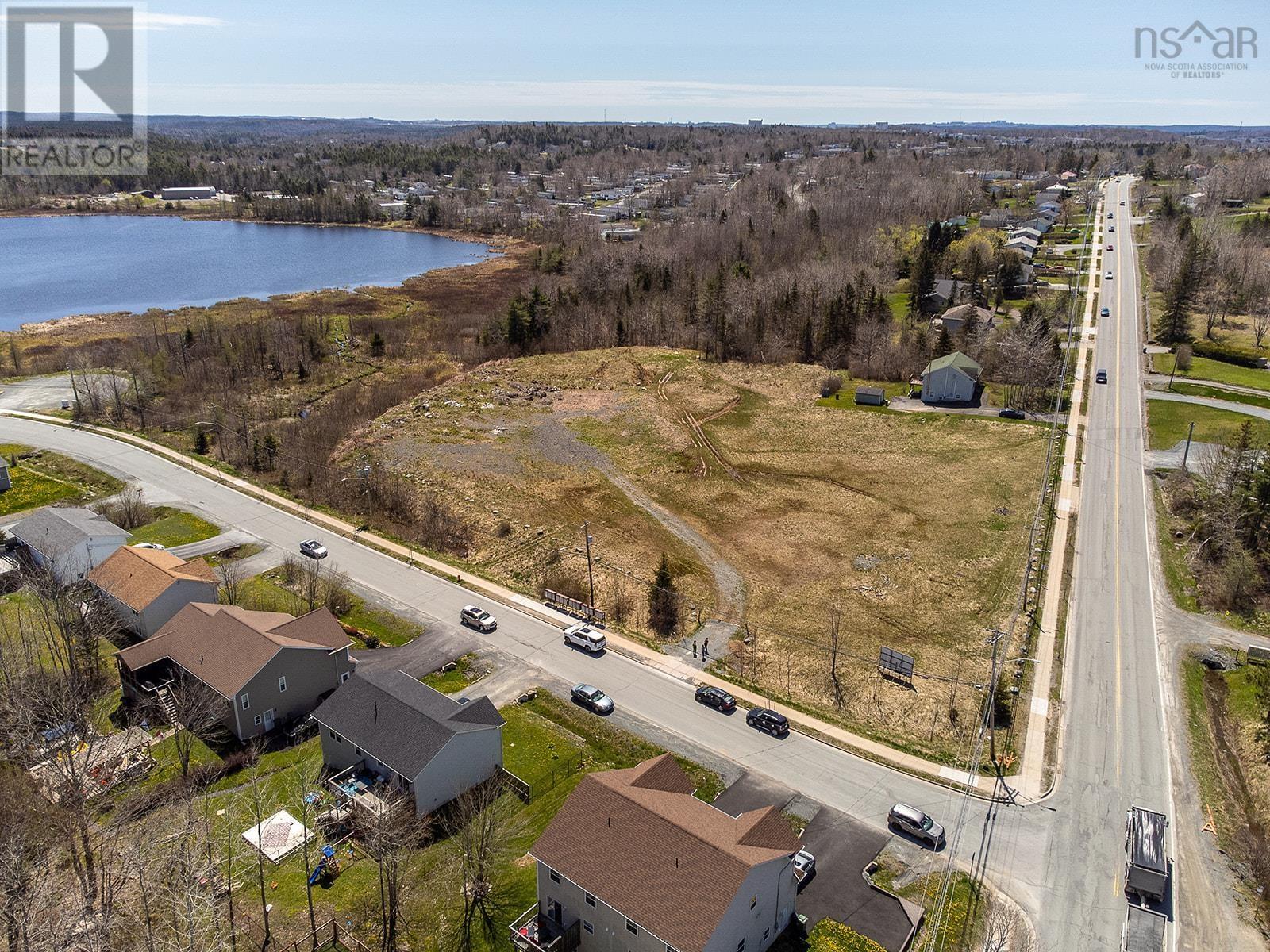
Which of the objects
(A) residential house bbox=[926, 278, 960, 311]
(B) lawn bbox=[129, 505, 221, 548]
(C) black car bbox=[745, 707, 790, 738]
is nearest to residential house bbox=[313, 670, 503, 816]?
(C) black car bbox=[745, 707, 790, 738]

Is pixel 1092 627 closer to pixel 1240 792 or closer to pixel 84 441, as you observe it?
pixel 1240 792

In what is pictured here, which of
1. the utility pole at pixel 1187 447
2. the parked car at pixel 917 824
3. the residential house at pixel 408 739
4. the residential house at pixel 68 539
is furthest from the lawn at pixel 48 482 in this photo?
the utility pole at pixel 1187 447

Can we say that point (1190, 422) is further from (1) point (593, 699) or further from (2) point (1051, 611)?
(1) point (593, 699)

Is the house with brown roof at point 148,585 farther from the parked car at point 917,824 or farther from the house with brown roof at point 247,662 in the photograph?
the parked car at point 917,824

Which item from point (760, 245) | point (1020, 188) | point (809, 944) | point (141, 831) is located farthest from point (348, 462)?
point (1020, 188)

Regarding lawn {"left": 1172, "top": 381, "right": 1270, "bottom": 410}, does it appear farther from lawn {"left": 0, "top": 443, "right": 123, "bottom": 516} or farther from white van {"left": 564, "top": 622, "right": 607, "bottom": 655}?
lawn {"left": 0, "top": 443, "right": 123, "bottom": 516}
